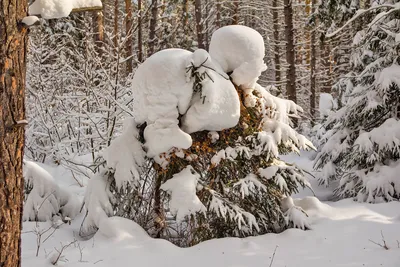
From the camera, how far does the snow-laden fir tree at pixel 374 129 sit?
618 centimetres

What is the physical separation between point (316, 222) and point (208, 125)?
1857 millimetres

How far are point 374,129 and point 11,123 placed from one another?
5.68 meters

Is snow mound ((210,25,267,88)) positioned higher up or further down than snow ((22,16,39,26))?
further down

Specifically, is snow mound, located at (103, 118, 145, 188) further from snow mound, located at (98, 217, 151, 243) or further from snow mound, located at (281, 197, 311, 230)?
snow mound, located at (281, 197, 311, 230)

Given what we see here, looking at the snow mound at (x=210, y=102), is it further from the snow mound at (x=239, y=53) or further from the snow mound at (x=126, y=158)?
the snow mound at (x=126, y=158)

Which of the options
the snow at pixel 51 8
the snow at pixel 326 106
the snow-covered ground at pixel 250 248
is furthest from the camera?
the snow at pixel 326 106

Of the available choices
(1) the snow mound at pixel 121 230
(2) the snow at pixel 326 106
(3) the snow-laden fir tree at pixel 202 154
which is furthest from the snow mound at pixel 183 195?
(2) the snow at pixel 326 106

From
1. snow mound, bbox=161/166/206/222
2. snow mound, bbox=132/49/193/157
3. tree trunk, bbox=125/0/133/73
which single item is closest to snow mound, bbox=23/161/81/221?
snow mound, bbox=132/49/193/157

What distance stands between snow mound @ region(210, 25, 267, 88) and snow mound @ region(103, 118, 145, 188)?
1.46m

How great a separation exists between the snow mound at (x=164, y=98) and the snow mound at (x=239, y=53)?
0.52 m

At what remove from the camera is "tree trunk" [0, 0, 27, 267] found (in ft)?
8.34

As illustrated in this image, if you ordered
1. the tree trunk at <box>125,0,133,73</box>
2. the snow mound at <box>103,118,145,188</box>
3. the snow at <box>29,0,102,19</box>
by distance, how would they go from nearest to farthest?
the snow at <box>29,0,102,19</box> < the snow mound at <box>103,118,145,188</box> < the tree trunk at <box>125,0,133,73</box>

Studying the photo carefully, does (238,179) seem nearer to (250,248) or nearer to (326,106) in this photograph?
(250,248)

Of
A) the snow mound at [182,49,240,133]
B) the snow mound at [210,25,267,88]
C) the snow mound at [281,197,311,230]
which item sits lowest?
the snow mound at [281,197,311,230]
